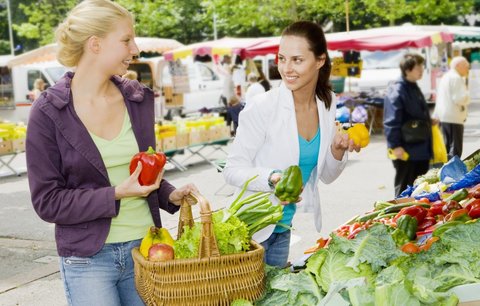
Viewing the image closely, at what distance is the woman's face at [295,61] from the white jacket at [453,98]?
812 cm

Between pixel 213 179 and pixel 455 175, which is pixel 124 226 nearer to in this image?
pixel 455 175

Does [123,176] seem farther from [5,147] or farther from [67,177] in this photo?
[5,147]

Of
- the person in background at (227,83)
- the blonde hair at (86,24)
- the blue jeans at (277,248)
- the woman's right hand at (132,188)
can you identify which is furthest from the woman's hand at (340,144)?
the person in background at (227,83)

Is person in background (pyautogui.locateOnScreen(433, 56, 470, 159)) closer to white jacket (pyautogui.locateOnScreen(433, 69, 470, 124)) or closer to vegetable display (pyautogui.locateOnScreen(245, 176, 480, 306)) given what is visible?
white jacket (pyautogui.locateOnScreen(433, 69, 470, 124))

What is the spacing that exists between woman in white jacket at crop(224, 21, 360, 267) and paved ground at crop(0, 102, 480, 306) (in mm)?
668

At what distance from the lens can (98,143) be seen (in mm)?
2867

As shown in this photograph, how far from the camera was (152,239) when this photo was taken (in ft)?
9.21

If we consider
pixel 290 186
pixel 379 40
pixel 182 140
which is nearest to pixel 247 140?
pixel 290 186

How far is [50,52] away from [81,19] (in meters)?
14.3

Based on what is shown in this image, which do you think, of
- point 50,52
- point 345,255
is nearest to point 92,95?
point 345,255

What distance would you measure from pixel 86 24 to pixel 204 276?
1.08 metres

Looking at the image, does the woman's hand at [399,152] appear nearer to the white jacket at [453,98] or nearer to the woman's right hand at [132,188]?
the white jacket at [453,98]

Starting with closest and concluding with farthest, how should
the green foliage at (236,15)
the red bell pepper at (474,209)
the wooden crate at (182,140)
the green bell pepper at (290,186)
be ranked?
the green bell pepper at (290,186)
the red bell pepper at (474,209)
the wooden crate at (182,140)
the green foliage at (236,15)

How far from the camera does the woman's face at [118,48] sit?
9.33ft
